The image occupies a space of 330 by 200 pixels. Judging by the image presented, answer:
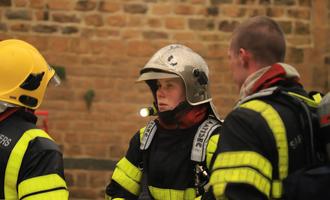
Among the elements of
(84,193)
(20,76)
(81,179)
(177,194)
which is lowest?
(84,193)

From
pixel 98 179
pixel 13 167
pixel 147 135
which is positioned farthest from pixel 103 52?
pixel 13 167

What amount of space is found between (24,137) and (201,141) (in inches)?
40.1

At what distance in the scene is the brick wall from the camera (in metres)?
8.96

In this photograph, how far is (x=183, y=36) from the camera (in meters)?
9.05

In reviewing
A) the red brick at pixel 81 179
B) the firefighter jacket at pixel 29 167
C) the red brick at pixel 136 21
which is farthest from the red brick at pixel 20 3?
the firefighter jacket at pixel 29 167

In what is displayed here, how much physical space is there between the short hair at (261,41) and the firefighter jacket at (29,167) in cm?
97

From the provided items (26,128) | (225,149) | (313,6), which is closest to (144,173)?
(26,128)

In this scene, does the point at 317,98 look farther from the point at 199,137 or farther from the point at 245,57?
the point at 199,137

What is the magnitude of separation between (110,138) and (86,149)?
360 millimetres

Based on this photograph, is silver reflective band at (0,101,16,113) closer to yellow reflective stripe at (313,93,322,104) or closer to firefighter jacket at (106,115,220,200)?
firefighter jacket at (106,115,220,200)

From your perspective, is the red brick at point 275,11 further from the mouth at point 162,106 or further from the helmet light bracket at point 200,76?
the mouth at point 162,106

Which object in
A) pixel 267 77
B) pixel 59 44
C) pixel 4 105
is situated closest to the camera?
pixel 267 77

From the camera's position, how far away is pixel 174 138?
12.2 ft

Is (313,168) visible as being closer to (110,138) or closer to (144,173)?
(144,173)
